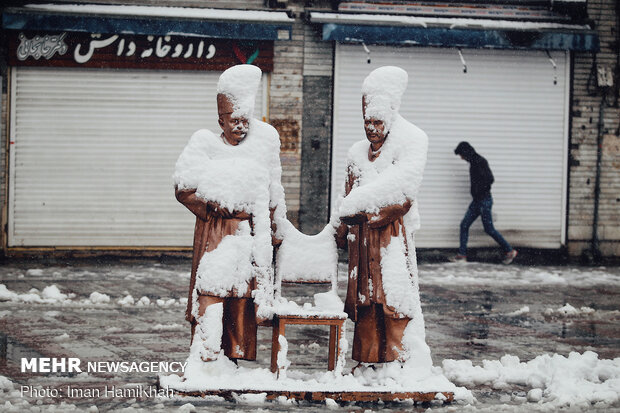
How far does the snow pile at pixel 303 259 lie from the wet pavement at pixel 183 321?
0.88 meters

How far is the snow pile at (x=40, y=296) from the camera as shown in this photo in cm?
939

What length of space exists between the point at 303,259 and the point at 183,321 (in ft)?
9.76

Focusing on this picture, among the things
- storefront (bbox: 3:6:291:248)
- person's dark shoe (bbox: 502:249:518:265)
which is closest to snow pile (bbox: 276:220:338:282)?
storefront (bbox: 3:6:291:248)

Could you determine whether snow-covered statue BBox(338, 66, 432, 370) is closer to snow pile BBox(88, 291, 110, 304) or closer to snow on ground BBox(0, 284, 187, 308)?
snow on ground BBox(0, 284, 187, 308)

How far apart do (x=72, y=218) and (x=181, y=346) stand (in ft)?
23.0

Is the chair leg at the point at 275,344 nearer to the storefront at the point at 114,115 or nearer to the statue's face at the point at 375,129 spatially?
the statue's face at the point at 375,129

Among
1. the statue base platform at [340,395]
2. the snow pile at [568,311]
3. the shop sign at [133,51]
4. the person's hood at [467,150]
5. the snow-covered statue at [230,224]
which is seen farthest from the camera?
the person's hood at [467,150]

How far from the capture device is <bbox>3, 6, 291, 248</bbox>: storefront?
527 inches

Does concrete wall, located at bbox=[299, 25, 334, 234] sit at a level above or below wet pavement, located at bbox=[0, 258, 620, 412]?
above

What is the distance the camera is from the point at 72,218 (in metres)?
13.7

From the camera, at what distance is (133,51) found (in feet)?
44.5

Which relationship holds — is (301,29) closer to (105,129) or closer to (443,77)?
(443,77)

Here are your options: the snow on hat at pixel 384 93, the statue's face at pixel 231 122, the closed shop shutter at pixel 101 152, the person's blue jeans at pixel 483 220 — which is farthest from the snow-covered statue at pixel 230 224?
the person's blue jeans at pixel 483 220

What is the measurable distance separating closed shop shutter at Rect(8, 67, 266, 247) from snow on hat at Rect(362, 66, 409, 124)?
825 cm
